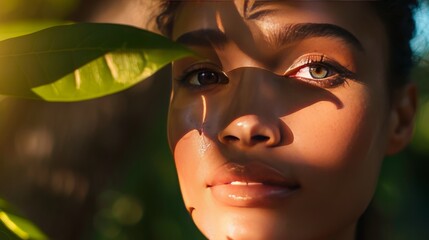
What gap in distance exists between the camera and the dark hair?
112 centimetres

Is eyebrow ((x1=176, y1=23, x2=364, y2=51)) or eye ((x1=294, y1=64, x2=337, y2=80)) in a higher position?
eyebrow ((x1=176, y1=23, x2=364, y2=51))

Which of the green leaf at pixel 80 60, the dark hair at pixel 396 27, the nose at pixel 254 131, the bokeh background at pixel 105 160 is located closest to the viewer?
the green leaf at pixel 80 60

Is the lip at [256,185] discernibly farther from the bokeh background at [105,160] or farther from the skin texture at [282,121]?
the bokeh background at [105,160]

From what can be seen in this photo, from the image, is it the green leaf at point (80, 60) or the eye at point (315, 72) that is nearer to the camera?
the green leaf at point (80, 60)

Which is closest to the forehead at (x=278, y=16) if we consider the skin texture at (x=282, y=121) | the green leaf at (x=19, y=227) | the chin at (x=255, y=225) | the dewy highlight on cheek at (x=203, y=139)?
the skin texture at (x=282, y=121)

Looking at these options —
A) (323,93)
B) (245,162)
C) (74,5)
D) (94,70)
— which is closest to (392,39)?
(323,93)

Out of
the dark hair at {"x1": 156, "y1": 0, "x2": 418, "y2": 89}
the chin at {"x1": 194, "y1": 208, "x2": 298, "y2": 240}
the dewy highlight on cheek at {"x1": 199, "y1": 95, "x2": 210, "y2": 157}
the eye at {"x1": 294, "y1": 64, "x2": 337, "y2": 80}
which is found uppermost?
the dark hair at {"x1": 156, "y1": 0, "x2": 418, "y2": 89}

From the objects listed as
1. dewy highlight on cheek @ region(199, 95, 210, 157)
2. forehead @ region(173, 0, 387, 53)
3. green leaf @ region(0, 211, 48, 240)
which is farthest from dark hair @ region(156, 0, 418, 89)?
green leaf @ region(0, 211, 48, 240)

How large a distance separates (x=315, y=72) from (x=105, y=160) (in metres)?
0.90

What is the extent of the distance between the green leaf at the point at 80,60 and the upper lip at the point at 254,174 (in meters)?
0.26

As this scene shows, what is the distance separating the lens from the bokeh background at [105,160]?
5.54 feet

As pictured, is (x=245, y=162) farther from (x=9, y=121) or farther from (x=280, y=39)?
(x=9, y=121)

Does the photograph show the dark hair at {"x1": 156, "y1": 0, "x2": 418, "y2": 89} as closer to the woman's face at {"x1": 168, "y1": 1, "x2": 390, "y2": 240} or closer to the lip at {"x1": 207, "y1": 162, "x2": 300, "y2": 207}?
the woman's face at {"x1": 168, "y1": 1, "x2": 390, "y2": 240}

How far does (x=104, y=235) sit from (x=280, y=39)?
129 cm
